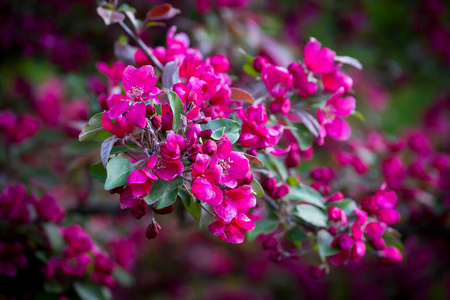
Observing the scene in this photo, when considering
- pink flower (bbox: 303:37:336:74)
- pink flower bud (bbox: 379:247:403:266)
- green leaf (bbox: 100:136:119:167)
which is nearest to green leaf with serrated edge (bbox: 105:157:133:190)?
green leaf (bbox: 100:136:119:167)

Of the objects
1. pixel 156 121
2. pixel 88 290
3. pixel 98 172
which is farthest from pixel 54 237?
pixel 156 121

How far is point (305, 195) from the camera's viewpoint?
0.90 metres

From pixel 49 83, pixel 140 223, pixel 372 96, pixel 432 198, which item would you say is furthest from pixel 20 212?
pixel 372 96

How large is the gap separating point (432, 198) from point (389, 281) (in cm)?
74

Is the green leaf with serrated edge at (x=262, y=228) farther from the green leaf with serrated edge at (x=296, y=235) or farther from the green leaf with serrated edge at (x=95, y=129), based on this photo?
the green leaf with serrated edge at (x=95, y=129)

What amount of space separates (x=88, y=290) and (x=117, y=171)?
55 centimetres

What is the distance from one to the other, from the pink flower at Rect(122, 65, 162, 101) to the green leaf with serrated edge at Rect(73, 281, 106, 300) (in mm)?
574

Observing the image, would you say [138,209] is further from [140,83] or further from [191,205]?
[140,83]

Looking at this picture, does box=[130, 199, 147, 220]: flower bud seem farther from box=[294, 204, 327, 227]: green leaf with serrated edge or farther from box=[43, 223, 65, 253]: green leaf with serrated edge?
box=[43, 223, 65, 253]: green leaf with serrated edge

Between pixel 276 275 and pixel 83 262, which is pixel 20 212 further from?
pixel 276 275

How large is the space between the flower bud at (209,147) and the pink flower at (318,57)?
337mm

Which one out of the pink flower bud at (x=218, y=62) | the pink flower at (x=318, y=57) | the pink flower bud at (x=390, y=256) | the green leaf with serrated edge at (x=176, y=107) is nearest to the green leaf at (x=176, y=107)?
the green leaf with serrated edge at (x=176, y=107)

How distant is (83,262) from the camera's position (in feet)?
3.42

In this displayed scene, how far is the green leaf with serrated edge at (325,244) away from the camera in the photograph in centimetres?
83
